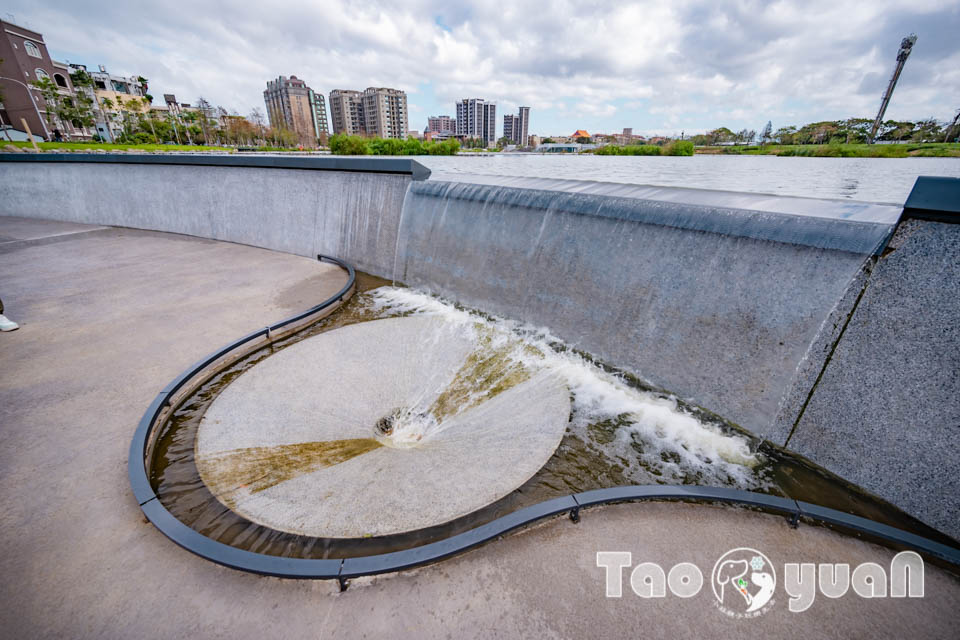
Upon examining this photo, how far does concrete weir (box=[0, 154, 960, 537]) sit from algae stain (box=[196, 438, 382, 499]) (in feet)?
13.4

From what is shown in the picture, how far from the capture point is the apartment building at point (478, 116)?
534 feet

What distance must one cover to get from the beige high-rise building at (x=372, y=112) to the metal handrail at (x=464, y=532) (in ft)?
450

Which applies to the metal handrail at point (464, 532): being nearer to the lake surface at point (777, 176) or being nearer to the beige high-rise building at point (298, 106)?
the lake surface at point (777, 176)

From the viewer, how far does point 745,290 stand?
184 inches

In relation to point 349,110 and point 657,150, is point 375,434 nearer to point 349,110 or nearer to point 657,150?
point 657,150

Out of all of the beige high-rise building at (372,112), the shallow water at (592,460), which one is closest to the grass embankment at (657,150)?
the shallow water at (592,460)

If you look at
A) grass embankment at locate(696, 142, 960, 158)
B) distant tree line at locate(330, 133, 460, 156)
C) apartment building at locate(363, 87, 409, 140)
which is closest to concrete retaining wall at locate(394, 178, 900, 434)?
grass embankment at locate(696, 142, 960, 158)

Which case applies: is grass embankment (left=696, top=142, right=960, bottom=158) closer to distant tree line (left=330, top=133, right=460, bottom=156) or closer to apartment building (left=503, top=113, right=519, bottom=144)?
distant tree line (left=330, top=133, right=460, bottom=156)

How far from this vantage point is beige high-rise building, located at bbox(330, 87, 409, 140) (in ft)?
422

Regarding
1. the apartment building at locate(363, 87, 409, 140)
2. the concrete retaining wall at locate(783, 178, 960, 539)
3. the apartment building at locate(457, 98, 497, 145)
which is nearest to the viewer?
the concrete retaining wall at locate(783, 178, 960, 539)

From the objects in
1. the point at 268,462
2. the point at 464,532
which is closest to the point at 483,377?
the point at 464,532

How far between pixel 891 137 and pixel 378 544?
54.9 m

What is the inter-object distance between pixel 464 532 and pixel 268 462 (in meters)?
2.21

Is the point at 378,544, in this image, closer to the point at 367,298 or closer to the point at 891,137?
the point at 367,298
